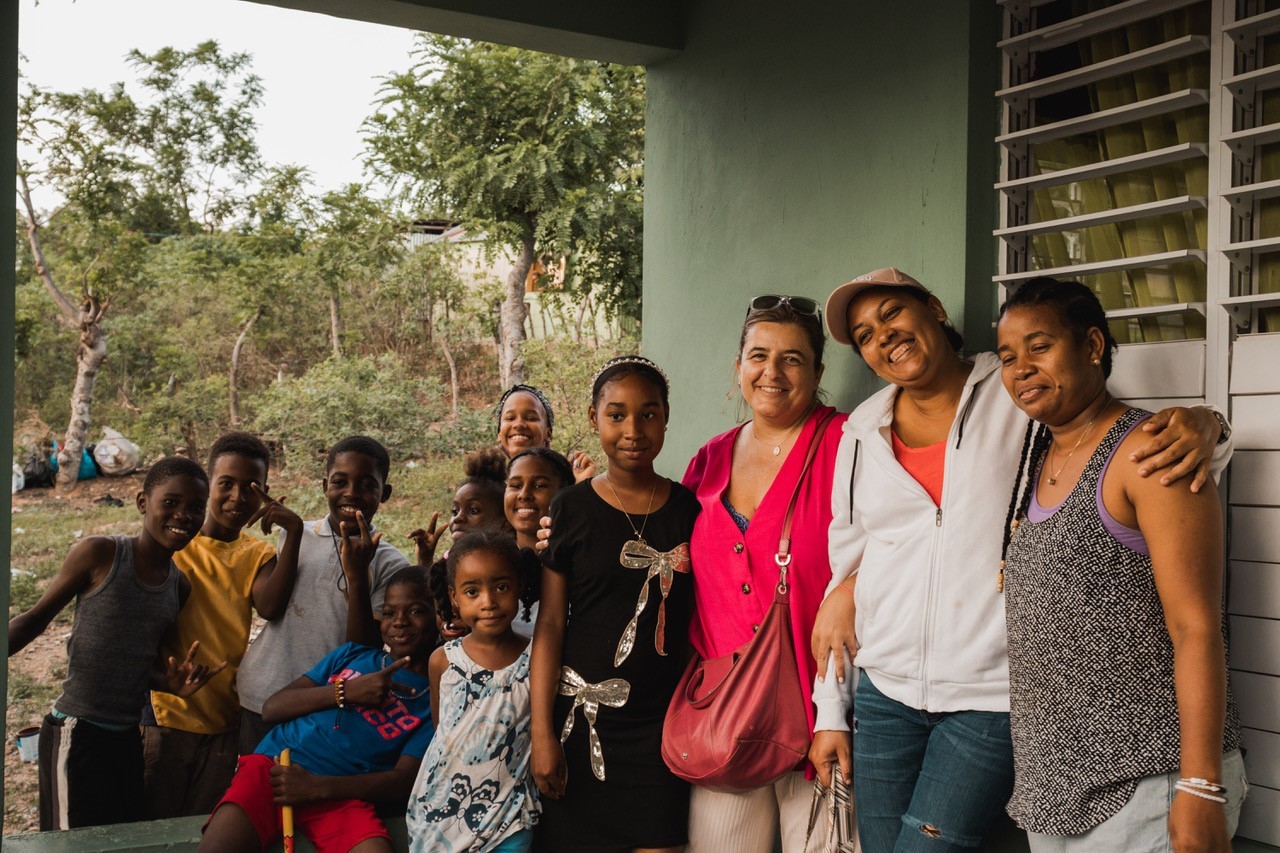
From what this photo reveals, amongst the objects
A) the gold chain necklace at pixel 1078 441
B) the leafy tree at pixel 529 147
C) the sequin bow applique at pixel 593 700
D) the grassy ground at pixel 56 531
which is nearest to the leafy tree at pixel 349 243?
the leafy tree at pixel 529 147

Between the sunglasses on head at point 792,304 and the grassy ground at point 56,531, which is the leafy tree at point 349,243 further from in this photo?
the sunglasses on head at point 792,304

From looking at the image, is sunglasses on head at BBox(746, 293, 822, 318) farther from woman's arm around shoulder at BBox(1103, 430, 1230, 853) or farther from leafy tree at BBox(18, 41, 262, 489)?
leafy tree at BBox(18, 41, 262, 489)

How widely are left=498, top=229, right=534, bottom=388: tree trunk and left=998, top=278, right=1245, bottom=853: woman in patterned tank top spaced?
35.3ft

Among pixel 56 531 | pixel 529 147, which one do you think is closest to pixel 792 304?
pixel 529 147

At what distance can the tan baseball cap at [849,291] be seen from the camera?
2586mm

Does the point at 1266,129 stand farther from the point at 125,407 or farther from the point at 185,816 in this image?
the point at 125,407

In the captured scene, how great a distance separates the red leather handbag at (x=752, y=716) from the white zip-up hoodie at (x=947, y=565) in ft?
0.66

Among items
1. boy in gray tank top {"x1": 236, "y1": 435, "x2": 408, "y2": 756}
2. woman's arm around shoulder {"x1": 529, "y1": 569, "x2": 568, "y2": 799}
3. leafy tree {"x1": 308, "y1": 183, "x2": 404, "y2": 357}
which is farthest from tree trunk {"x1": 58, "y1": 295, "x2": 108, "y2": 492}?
Result: woman's arm around shoulder {"x1": 529, "y1": 569, "x2": 568, "y2": 799}

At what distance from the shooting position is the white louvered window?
2.54 m

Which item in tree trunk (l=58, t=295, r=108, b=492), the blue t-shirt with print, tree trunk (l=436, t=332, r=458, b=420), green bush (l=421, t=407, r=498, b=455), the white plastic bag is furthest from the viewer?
tree trunk (l=436, t=332, r=458, b=420)

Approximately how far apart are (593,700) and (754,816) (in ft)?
1.64

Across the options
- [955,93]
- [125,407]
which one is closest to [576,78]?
[125,407]

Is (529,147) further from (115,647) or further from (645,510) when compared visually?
(645,510)

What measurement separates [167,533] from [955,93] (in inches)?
109
